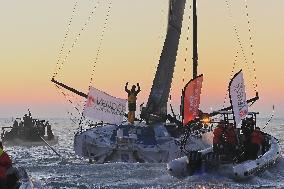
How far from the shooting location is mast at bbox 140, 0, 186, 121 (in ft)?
111

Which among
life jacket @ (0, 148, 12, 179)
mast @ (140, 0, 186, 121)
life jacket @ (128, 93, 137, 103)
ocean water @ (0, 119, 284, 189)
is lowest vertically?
ocean water @ (0, 119, 284, 189)

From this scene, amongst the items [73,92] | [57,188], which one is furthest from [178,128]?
[57,188]

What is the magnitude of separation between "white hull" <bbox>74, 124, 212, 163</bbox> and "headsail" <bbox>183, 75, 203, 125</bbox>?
7.52 meters

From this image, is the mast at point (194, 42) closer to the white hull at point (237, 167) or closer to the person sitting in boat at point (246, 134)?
the person sitting in boat at point (246, 134)

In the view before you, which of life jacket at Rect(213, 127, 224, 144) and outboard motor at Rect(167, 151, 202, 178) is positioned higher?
life jacket at Rect(213, 127, 224, 144)

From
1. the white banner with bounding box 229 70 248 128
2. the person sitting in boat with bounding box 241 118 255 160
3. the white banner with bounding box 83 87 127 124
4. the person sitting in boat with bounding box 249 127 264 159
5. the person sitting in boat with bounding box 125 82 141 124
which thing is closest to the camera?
the white banner with bounding box 229 70 248 128

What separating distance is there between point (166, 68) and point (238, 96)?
1359 cm

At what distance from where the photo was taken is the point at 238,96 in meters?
20.8

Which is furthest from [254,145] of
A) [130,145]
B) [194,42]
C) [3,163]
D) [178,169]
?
[194,42]

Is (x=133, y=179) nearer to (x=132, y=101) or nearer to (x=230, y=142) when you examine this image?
(x=230, y=142)

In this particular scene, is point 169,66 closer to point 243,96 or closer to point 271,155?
point 271,155

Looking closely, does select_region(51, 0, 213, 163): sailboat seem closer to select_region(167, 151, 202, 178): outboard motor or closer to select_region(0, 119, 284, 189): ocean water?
select_region(0, 119, 284, 189): ocean water

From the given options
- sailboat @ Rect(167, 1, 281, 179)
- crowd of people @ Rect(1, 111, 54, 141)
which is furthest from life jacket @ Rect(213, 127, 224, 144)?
crowd of people @ Rect(1, 111, 54, 141)

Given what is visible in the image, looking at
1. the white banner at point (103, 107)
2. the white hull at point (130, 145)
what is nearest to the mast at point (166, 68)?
the white banner at point (103, 107)
